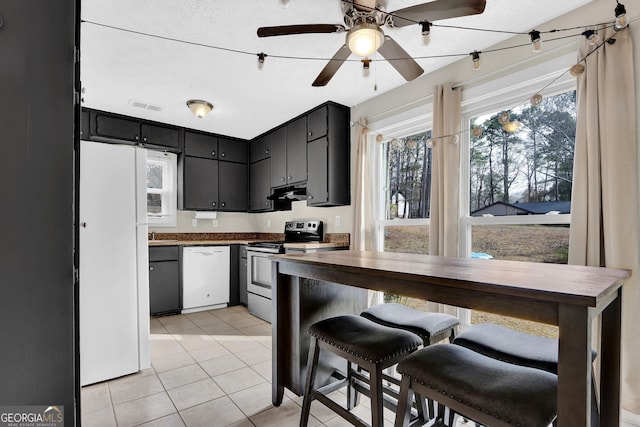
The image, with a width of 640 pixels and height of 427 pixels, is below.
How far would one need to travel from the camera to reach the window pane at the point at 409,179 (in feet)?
10.0

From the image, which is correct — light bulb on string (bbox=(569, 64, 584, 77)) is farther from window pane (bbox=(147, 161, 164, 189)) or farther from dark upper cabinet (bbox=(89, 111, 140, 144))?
window pane (bbox=(147, 161, 164, 189))

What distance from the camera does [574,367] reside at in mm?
824

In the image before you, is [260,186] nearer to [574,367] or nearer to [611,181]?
[611,181]

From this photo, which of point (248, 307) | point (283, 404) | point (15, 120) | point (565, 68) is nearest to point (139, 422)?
point (283, 404)

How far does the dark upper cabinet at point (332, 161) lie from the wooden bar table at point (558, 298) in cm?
206

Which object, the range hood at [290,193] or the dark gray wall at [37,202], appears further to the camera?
the range hood at [290,193]

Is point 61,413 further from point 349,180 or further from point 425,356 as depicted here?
point 349,180

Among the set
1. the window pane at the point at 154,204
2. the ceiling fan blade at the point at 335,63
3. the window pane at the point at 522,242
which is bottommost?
the window pane at the point at 522,242

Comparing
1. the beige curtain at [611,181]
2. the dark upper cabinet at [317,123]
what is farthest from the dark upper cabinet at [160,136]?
the beige curtain at [611,181]

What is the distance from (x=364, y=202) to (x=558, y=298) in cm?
255

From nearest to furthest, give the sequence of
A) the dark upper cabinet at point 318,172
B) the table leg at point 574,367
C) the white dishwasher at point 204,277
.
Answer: the table leg at point 574,367 < the dark upper cabinet at point 318,172 < the white dishwasher at point 204,277

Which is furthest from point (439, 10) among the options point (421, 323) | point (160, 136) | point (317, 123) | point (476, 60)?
point (160, 136)

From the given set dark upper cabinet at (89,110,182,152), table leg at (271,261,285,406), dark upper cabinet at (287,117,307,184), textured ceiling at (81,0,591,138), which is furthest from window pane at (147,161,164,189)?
table leg at (271,261,285,406)

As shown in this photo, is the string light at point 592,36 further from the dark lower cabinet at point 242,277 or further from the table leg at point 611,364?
the dark lower cabinet at point 242,277
